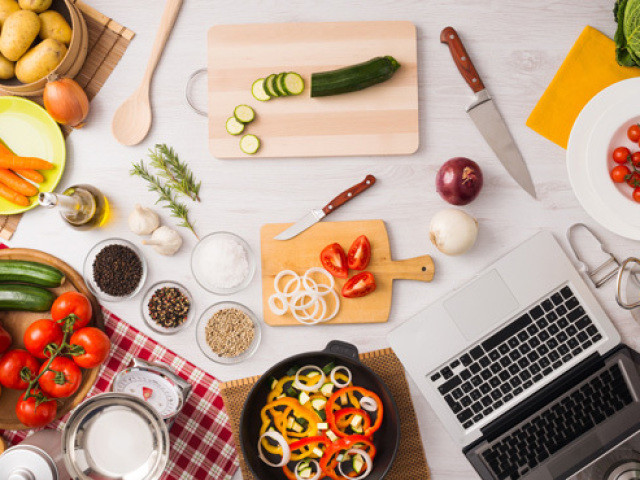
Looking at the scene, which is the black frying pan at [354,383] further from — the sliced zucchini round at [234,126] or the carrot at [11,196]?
the carrot at [11,196]

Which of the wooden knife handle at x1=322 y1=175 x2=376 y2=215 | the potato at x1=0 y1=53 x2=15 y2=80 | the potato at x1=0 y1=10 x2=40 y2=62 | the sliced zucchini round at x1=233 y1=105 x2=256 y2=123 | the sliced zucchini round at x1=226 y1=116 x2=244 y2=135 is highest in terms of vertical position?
the potato at x1=0 y1=10 x2=40 y2=62

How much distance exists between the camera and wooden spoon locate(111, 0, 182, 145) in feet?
5.44

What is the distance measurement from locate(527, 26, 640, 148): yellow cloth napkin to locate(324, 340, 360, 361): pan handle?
2.69ft

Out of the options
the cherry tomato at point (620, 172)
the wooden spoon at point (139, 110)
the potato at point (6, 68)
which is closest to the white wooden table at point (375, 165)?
the wooden spoon at point (139, 110)

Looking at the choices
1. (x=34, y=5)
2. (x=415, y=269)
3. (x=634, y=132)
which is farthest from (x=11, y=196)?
(x=634, y=132)

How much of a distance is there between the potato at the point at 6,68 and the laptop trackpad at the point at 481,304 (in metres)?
1.38

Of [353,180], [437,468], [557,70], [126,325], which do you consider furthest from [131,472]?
[557,70]

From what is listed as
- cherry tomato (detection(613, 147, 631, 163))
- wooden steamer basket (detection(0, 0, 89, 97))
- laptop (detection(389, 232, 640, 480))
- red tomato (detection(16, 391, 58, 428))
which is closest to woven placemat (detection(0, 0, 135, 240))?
wooden steamer basket (detection(0, 0, 89, 97))

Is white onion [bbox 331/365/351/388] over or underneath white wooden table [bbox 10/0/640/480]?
underneath

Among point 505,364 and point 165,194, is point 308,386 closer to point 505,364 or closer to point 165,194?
point 505,364

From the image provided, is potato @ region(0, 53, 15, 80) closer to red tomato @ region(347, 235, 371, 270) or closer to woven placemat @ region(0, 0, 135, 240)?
woven placemat @ region(0, 0, 135, 240)

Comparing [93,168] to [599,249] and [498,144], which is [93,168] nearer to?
[498,144]

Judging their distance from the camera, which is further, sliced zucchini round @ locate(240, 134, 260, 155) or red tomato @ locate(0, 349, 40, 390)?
sliced zucchini round @ locate(240, 134, 260, 155)

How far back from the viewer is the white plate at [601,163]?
1.59 meters
